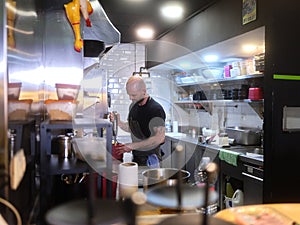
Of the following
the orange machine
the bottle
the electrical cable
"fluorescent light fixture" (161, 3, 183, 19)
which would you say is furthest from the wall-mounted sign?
the electrical cable

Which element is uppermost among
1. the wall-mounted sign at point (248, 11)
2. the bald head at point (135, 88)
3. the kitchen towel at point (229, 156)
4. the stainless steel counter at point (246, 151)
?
the wall-mounted sign at point (248, 11)

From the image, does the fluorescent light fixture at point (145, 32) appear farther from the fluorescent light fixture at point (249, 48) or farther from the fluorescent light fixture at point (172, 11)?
the fluorescent light fixture at point (249, 48)

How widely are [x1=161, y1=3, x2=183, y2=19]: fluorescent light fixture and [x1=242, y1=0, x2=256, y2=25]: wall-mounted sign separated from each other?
2.64 ft

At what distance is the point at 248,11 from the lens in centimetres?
317

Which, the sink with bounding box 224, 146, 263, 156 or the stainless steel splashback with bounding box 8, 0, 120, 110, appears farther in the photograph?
the sink with bounding box 224, 146, 263, 156

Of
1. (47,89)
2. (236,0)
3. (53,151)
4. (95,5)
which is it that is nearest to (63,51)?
(47,89)

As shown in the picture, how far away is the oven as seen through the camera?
9.66ft

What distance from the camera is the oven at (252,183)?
2.94 m

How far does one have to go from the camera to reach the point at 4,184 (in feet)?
2.02

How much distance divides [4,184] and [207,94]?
4322 mm

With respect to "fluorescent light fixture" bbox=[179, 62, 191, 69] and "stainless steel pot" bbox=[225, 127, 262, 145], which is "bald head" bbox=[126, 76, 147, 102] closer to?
"stainless steel pot" bbox=[225, 127, 262, 145]

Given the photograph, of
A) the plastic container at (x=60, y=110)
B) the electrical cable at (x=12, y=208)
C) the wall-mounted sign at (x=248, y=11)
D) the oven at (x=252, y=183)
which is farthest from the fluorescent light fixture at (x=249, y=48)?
the electrical cable at (x=12, y=208)

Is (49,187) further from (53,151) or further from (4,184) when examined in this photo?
(4,184)

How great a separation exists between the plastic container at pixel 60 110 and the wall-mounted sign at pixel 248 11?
2398 millimetres
